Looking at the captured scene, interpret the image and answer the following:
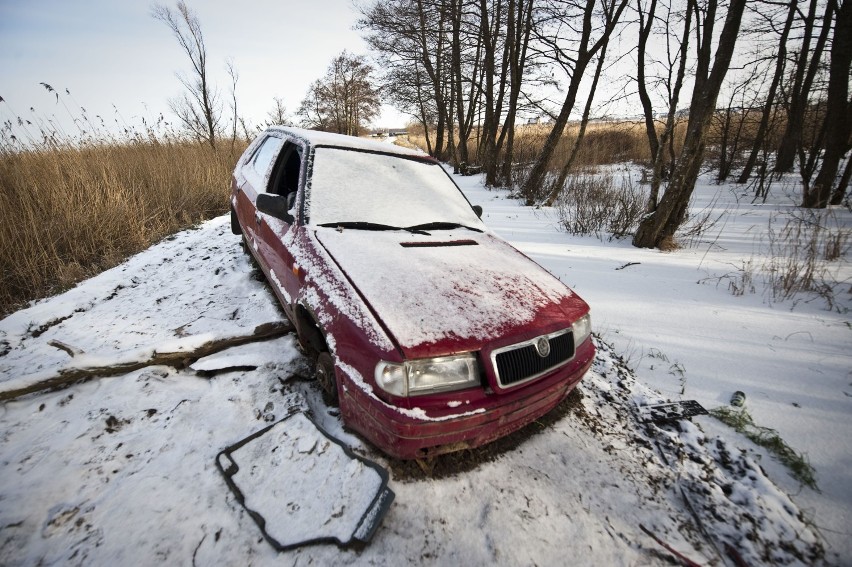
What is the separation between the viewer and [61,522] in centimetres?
132

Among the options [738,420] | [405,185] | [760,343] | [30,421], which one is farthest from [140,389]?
[760,343]

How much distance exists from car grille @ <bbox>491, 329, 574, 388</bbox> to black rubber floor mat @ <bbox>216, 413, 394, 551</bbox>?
70 cm

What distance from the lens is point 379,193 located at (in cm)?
253

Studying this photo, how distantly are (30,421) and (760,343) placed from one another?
16.5ft

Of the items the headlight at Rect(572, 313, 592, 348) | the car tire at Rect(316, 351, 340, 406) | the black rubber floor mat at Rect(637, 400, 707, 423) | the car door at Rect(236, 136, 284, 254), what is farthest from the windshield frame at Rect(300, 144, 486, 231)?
the black rubber floor mat at Rect(637, 400, 707, 423)

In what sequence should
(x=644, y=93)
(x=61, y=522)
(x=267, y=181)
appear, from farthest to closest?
(x=644, y=93)
(x=267, y=181)
(x=61, y=522)

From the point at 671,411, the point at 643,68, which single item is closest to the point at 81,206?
the point at 671,411

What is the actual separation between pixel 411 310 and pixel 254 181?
2624mm

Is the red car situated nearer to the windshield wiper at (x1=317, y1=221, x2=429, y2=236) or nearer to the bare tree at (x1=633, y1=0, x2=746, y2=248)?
the windshield wiper at (x1=317, y1=221, x2=429, y2=236)

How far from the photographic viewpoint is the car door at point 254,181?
3.01 metres

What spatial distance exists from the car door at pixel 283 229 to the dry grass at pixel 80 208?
2492 mm

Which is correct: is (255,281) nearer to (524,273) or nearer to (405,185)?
(405,185)

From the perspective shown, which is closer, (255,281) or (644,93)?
(255,281)

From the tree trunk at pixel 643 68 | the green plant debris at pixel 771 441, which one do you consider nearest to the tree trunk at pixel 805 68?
the tree trunk at pixel 643 68
